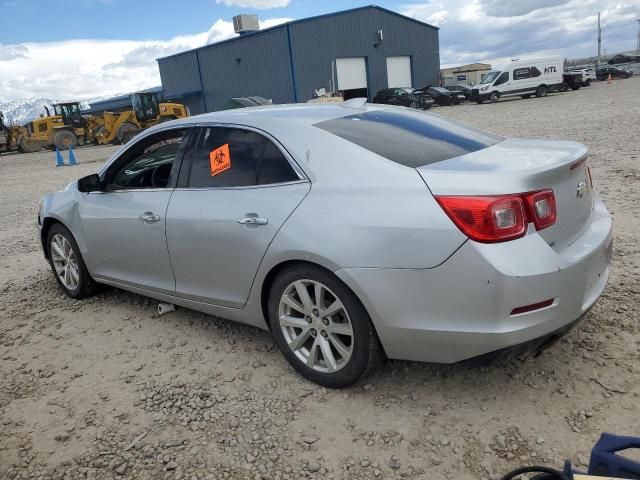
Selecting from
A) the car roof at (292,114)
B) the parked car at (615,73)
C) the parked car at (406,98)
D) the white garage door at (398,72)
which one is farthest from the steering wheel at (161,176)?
the parked car at (615,73)

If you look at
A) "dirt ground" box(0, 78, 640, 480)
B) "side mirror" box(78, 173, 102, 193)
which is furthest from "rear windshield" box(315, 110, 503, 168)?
"side mirror" box(78, 173, 102, 193)

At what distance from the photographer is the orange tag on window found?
3.29 metres

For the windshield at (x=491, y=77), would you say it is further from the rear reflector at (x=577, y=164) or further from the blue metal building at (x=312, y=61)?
the rear reflector at (x=577, y=164)

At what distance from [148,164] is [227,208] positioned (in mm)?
1171

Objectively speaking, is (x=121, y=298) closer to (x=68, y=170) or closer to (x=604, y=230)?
(x=604, y=230)

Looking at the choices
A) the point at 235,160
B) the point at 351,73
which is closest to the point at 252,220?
the point at 235,160

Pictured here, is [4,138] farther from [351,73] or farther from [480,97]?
[480,97]

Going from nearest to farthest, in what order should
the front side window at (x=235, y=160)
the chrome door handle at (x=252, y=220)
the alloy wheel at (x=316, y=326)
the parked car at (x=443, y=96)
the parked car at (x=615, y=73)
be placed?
the alloy wheel at (x=316, y=326) < the chrome door handle at (x=252, y=220) < the front side window at (x=235, y=160) < the parked car at (x=443, y=96) < the parked car at (x=615, y=73)

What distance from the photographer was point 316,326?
9.34 ft

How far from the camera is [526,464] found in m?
2.28

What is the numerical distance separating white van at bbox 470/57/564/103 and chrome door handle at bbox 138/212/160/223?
3204 centimetres

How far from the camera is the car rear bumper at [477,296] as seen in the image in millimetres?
2277

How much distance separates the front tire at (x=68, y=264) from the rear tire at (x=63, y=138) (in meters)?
26.2

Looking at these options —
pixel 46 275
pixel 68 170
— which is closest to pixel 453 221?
pixel 46 275
